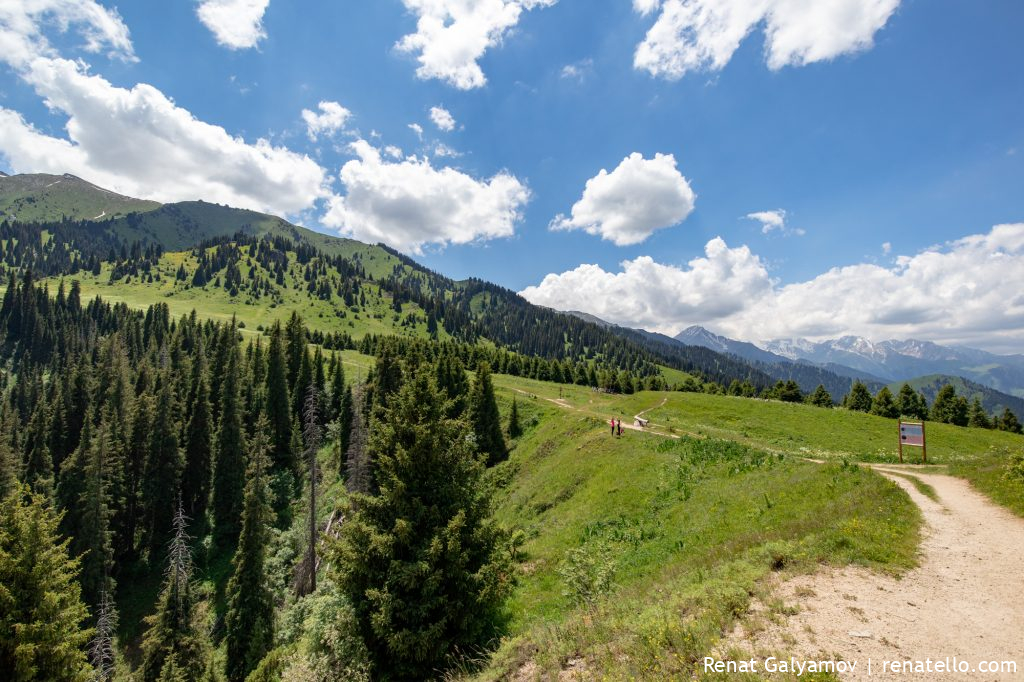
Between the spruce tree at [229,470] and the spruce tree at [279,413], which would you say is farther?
the spruce tree at [279,413]

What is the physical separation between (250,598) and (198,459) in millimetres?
38206

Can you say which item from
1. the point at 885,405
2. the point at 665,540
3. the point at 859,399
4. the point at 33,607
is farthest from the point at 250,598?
the point at 859,399

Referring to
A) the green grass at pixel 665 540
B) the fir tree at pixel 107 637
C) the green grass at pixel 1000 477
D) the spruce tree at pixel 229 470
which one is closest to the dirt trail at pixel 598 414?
the green grass at pixel 665 540

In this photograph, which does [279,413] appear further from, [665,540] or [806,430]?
[806,430]

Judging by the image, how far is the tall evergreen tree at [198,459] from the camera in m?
61.4

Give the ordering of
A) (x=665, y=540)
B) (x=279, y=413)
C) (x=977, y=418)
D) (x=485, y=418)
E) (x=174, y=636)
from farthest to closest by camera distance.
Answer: (x=279, y=413)
(x=977, y=418)
(x=485, y=418)
(x=174, y=636)
(x=665, y=540)

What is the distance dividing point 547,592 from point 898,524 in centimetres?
1414

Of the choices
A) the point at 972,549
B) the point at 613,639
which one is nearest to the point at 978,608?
the point at 972,549

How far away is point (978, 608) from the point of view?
31.5 feet

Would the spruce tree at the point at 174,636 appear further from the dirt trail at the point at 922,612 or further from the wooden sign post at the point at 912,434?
the wooden sign post at the point at 912,434

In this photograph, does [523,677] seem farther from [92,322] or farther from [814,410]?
[92,322]

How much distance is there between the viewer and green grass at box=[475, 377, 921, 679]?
1055 cm

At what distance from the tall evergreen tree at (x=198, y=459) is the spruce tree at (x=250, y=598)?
3411 centimetres

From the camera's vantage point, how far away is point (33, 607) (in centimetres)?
2022
